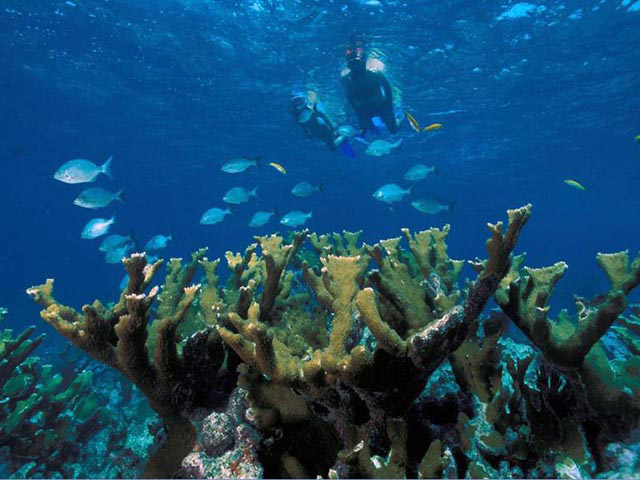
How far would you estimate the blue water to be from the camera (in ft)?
49.6

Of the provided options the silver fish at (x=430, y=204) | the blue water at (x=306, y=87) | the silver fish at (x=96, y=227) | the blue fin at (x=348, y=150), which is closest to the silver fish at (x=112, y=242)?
the silver fish at (x=96, y=227)

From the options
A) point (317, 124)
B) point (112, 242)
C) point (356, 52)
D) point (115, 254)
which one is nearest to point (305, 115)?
point (317, 124)

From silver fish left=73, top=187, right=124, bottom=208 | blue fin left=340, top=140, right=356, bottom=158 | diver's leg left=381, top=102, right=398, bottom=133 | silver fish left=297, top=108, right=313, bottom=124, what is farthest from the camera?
diver's leg left=381, top=102, right=398, bottom=133

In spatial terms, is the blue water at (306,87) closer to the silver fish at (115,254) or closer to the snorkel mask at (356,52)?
the snorkel mask at (356,52)

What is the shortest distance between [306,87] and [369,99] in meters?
8.11

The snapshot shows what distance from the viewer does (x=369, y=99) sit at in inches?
543

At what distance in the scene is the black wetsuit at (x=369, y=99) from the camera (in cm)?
1380

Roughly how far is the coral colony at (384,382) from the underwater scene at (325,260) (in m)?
0.02

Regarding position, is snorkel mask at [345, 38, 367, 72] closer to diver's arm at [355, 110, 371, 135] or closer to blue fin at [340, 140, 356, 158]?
diver's arm at [355, 110, 371, 135]

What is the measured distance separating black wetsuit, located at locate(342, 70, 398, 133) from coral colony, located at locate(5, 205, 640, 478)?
12.0 metres

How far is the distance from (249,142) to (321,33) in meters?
17.0

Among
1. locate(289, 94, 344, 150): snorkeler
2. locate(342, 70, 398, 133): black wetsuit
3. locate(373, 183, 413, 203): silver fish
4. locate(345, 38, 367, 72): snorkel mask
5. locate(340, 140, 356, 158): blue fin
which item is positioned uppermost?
locate(345, 38, 367, 72): snorkel mask

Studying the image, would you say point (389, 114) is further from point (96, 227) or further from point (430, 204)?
point (96, 227)

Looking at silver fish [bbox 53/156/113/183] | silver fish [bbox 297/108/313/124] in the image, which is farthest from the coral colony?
silver fish [bbox 297/108/313/124]
